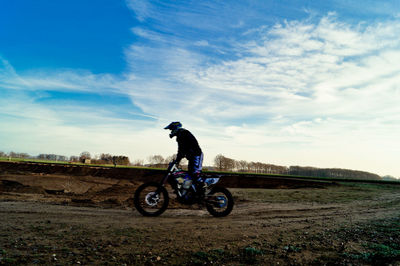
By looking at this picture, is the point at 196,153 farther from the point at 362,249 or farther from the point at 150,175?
the point at 150,175

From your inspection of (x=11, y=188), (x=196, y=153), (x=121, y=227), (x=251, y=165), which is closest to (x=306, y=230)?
(x=196, y=153)

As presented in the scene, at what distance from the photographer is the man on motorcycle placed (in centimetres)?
779

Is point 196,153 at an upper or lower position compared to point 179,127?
lower

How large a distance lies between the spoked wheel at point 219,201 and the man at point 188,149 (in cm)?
79

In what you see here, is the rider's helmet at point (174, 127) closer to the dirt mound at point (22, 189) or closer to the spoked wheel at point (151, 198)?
the spoked wheel at point (151, 198)

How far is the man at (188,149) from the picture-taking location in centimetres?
780

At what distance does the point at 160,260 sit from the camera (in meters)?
3.89

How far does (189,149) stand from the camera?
7828 millimetres

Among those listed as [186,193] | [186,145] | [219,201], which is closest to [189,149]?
[186,145]

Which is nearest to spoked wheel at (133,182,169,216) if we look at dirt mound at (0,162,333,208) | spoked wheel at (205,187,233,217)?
spoked wheel at (205,187,233,217)

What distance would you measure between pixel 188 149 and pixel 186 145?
5.8 inches

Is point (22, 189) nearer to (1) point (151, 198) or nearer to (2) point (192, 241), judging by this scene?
(1) point (151, 198)

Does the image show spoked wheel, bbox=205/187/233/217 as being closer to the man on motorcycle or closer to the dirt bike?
the dirt bike

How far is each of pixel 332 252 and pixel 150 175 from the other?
135 feet
